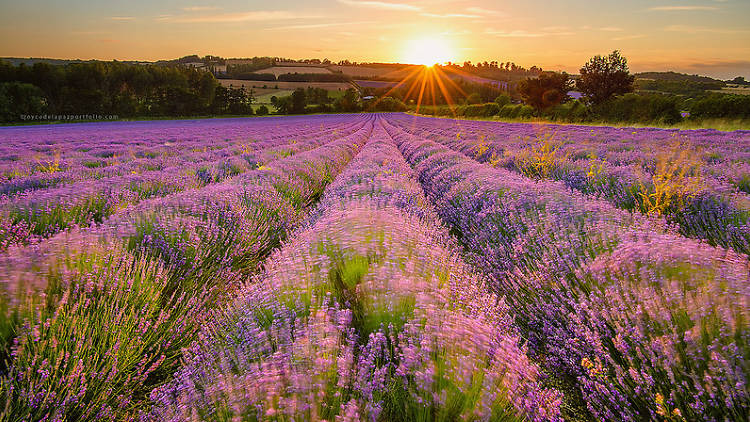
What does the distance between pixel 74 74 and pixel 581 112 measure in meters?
71.7

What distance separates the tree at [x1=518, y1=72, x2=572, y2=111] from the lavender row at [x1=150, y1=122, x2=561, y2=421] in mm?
53489

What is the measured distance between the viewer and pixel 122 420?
6.56 ft

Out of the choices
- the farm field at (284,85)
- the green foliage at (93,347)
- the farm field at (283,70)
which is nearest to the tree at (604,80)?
the green foliage at (93,347)

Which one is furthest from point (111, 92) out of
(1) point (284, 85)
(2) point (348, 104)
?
(1) point (284, 85)

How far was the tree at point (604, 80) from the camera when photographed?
42.2m

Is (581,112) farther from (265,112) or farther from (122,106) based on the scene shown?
(122,106)

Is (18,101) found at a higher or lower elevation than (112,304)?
higher

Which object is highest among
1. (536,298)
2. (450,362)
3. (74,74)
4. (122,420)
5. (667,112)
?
(74,74)

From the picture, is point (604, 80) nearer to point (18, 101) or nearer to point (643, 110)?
point (643, 110)

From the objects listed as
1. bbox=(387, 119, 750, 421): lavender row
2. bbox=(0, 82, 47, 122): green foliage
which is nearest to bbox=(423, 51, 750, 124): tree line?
bbox=(387, 119, 750, 421): lavender row

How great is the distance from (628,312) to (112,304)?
2931 mm

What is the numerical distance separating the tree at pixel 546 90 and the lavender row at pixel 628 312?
5168 centimetres

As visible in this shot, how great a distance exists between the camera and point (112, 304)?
214 cm

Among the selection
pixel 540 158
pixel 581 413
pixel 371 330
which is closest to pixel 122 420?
pixel 371 330
